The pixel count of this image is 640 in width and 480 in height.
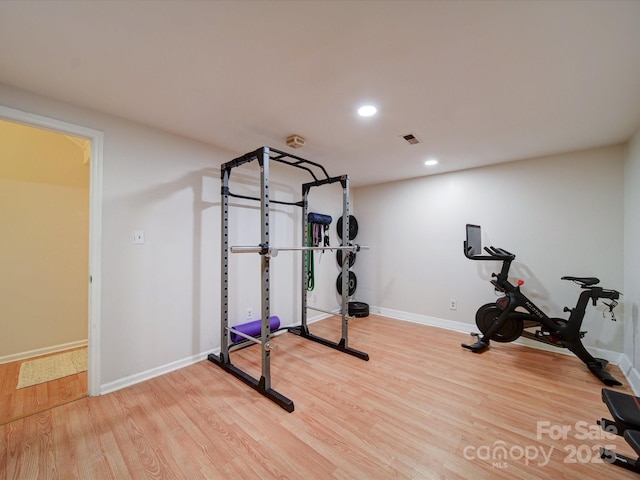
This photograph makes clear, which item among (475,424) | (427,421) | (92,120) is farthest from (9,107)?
(475,424)

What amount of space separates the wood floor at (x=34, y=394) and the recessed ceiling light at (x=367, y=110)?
3.18 m

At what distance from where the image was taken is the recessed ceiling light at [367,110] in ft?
6.47

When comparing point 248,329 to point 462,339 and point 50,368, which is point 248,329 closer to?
point 50,368

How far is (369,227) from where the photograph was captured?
4.64 meters

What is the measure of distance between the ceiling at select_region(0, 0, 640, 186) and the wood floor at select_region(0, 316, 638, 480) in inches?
89.9

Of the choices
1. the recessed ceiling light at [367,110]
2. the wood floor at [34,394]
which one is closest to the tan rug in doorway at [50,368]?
the wood floor at [34,394]

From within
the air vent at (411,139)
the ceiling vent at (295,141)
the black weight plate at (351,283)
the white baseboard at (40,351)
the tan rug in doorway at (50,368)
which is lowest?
the tan rug in doorway at (50,368)

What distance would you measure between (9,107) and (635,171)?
509 centimetres

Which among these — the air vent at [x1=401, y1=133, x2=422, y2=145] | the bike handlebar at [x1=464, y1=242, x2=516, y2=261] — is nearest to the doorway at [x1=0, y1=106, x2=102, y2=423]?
the air vent at [x1=401, y1=133, x2=422, y2=145]

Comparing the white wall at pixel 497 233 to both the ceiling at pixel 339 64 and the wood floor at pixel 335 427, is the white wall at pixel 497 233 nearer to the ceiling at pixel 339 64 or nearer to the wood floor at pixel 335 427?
the ceiling at pixel 339 64

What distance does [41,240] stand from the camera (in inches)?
109

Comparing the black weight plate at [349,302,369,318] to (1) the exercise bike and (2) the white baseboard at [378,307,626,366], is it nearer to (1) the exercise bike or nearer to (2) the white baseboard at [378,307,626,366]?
(2) the white baseboard at [378,307,626,366]

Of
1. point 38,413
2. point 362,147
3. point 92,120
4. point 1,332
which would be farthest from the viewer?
point 362,147

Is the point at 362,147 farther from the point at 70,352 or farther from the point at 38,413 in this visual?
the point at 70,352
